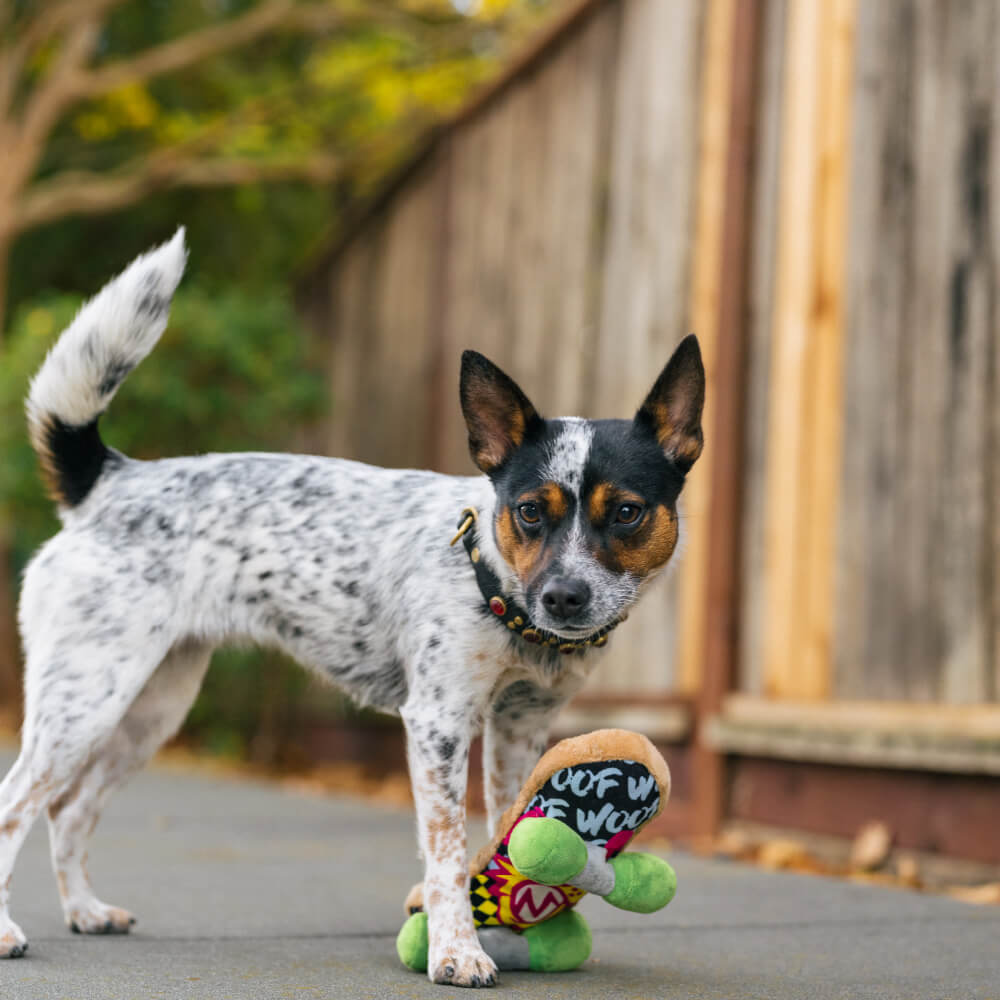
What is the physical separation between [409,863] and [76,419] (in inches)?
89.8

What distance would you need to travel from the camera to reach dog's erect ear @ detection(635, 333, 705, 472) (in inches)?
126

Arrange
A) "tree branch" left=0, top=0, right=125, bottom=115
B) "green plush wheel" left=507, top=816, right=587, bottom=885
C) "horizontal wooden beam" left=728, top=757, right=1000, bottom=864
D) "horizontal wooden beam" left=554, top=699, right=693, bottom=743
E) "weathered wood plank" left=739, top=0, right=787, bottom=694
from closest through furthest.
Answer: "green plush wheel" left=507, top=816, right=587, bottom=885 < "horizontal wooden beam" left=728, top=757, right=1000, bottom=864 < "weathered wood plank" left=739, top=0, right=787, bottom=694 < "horizontal wooden beam" left=554, top=699, right=693, bottom=743 < "tree branch" left=0, top=0, right=125, bottom=115

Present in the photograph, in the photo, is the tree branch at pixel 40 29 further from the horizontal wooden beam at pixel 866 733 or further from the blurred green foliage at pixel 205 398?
the horizontal wooden beam at pixel 866 733

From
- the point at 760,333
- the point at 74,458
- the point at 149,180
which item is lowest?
the point at 74,458

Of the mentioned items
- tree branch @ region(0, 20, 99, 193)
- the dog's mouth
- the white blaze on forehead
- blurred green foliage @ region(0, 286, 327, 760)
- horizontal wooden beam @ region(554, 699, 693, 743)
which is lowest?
horizontal wooden beam @ region(554, 699, 693, 743)

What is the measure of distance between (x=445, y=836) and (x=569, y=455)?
859 millimetres

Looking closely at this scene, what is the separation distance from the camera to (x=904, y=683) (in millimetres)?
4621

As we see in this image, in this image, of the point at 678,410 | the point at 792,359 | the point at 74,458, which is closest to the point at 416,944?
the point at 678,410

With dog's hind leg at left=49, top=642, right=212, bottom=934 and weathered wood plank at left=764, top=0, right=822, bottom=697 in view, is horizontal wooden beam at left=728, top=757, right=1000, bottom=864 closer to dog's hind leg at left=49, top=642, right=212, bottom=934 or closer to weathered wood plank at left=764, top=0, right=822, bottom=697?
weathered wood plank at left=764, top=0, right=822, bottom=697

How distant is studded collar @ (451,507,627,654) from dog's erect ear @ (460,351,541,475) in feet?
0.65

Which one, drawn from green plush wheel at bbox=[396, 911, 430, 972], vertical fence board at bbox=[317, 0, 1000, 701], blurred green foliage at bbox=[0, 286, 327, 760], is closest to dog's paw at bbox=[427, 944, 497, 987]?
green plush wheel at bbox=[396, 911, 430, 972]

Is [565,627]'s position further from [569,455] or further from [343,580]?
[343,580]

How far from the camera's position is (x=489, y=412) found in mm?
3227

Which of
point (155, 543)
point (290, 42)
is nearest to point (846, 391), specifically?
point (155, 543)
